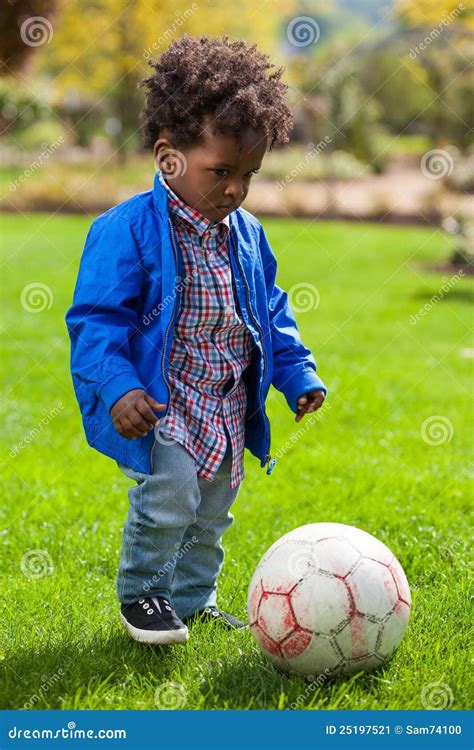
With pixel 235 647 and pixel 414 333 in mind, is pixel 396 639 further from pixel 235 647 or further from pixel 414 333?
pixel 414 333

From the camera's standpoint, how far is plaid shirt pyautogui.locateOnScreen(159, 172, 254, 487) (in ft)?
10.7

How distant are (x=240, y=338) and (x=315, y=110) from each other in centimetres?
2293

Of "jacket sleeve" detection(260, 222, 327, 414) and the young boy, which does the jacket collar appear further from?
"jacket sleeve" detection(260, 222, 327, 414)

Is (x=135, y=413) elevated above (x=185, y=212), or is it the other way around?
(x=185, y=212)

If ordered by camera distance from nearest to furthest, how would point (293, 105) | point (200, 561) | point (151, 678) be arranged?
point (151, 678)
point (200, 561)
point (293, 105)

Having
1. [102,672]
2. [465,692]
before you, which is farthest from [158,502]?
[465,692]

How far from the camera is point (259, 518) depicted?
4668mm

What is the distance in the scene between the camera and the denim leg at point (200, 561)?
358 centimetres

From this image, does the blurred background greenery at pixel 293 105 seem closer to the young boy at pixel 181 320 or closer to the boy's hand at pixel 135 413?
the young boy at pixel 181 320

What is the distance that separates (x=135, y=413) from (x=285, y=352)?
796 millimetres

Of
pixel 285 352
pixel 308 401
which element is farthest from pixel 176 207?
pixel 308 401

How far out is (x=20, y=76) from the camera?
22.1 metres

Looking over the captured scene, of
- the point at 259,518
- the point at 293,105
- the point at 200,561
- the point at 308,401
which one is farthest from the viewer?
the point at 293,105

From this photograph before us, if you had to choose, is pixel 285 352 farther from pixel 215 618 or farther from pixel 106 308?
pixel 215 618
